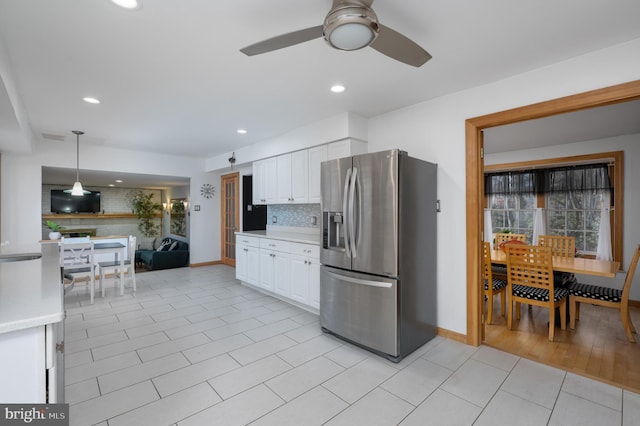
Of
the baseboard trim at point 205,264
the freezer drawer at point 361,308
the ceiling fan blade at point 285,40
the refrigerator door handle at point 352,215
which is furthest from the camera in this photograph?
the baseboard trim at point 205,264

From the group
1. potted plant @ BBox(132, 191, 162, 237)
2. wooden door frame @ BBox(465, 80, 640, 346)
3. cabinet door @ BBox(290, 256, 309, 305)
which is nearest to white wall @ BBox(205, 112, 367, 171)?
wooden door frame @ BBox(465, 80, 640, 346)

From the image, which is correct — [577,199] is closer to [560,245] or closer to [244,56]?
[560,245]

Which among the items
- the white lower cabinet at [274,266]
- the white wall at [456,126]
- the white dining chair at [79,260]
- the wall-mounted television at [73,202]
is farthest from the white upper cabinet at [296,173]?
the wall-mounted television at [73,202]

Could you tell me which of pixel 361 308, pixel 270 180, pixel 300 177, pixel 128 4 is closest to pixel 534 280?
pixel 361 308

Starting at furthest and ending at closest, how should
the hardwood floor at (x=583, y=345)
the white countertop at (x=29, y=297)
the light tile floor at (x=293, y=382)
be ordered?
the hardwood floor at (x=583, y=345) < the light tile floor at (x=293, y=382) < the white countertop at (x=29, y=297)

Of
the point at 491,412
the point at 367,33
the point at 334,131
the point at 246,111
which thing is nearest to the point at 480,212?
the point at 491,412

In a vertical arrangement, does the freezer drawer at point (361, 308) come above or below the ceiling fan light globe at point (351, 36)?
below

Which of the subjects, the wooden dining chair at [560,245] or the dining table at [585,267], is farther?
the wooden dining chair at [560,245]

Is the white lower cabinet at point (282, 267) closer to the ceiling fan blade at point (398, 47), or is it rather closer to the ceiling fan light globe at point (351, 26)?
the ceiling fan blade at point (398, 47)

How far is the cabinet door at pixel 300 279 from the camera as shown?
3650 mm

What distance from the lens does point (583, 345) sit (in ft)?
9.32

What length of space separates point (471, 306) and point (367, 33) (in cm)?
258

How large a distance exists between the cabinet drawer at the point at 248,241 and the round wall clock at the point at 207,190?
7.34 ft

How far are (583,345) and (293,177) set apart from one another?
12.4 ft
